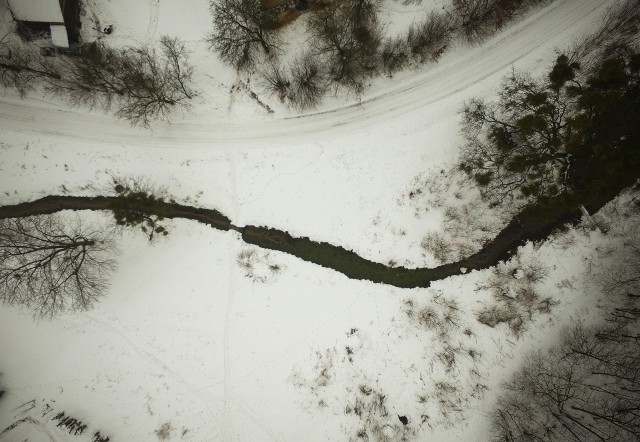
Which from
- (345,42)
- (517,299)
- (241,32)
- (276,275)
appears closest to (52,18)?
(241,32)

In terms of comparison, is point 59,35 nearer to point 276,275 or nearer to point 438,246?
point 276,275

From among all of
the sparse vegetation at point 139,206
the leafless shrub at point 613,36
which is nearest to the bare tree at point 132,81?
the sparse vegetation at point 139,206

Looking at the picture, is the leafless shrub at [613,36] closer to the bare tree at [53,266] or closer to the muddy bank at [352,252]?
the muddy bank at [352,252]

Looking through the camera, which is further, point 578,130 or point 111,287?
point 111,287

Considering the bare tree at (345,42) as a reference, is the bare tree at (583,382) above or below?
below

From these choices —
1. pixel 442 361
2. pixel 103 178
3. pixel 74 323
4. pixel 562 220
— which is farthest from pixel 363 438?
pixel 103 178

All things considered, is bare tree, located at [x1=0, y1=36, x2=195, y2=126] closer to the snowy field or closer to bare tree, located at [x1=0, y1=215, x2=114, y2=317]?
the snowy field

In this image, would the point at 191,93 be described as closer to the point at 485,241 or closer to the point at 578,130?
the point at 485,241
